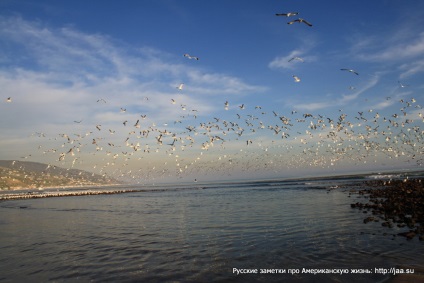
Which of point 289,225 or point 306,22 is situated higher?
point 306,22

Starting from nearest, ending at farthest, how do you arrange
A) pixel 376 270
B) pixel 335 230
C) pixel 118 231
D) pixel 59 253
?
pixel 376 270
pixel 59 253
pixel 335 230
pixel 118 231

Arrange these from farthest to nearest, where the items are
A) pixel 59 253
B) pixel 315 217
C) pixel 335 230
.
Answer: pixel 315 217 → pixel 335 230 → pixel 59 253

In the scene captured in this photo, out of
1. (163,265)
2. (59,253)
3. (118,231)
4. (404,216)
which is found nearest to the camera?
(163,265)

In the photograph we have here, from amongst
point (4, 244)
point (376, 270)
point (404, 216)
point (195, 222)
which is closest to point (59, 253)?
point (4, 244)

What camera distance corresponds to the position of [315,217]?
88.7ft

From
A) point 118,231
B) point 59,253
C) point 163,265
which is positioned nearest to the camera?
point 163,265

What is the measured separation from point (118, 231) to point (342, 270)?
60.5ft

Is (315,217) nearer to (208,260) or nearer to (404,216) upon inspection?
(404,216)

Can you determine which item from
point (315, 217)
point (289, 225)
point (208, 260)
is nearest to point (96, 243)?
point (208, 260)

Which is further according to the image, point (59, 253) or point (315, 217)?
point (315, 217)

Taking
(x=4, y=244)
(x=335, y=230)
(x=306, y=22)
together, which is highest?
(x=306, y=22)

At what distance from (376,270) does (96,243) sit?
54.9ft

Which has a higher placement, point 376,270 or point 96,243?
point 376,270

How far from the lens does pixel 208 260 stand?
15000mm
